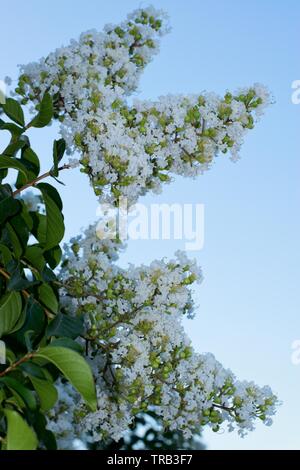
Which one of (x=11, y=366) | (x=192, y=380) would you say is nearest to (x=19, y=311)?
(x=11, y=366)

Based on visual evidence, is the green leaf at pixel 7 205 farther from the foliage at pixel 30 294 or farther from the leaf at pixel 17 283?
the leaf at pixel 17 283

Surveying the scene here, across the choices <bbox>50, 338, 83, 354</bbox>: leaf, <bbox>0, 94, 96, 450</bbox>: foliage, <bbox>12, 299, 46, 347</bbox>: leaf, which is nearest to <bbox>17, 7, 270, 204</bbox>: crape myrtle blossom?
<bbox>0, 94, 96, 450</bbox>: foliage

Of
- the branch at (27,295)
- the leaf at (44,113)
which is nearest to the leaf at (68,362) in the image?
the branch at (27,295)

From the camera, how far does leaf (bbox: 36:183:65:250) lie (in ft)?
6.98

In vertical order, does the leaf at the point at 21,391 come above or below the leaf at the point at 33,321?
below

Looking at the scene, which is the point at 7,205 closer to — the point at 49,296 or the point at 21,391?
the point at 49,296

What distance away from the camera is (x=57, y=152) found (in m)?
2.20

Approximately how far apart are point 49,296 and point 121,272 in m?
0.40

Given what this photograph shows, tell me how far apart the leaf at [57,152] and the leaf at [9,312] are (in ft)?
1.23

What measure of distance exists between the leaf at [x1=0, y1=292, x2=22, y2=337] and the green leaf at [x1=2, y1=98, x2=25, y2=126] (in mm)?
554

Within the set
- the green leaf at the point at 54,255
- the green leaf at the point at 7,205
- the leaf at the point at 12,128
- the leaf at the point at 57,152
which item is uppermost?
the leaf at the point at 12,128

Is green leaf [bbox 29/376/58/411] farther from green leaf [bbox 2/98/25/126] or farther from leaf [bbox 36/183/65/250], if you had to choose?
green leaf [bbox 2/98/25/126]

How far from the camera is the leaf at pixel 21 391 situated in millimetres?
1614

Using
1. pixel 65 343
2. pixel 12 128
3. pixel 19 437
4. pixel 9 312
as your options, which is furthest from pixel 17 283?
pixel 19 437
